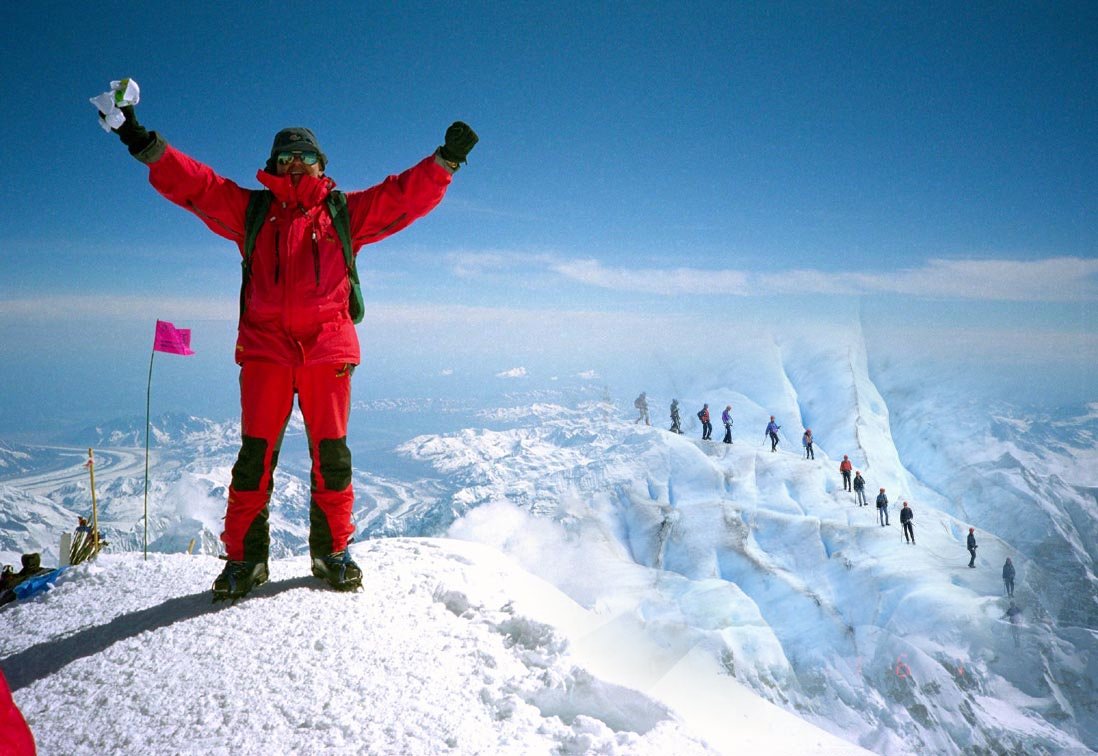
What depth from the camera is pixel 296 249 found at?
3.93m

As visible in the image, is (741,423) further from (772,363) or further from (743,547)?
(743,547)

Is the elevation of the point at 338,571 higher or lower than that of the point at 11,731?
lower

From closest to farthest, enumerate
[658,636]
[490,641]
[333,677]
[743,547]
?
1. [333,677]
2. [490,641]
3. [658,636]
4. [743,547]

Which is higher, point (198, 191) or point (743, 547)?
point (198, 191)

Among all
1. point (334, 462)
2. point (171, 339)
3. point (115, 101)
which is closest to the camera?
point (115, 101)

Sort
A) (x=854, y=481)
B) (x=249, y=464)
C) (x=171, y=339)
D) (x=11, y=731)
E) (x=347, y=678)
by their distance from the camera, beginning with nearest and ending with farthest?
(x=11, y=731) < (x=347, y=678) < (x=249, y=464) < (x=171, y=339) < (x=854, y=481)

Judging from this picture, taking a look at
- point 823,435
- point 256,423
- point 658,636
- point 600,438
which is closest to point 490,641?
point 658,636

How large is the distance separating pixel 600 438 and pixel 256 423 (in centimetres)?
4989

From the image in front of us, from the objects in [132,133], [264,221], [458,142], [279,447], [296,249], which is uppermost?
→ [458,142]

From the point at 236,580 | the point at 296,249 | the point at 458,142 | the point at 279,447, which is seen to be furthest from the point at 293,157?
the point at 236,580

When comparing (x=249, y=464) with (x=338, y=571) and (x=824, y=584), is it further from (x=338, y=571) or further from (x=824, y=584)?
(x=824, y=584)

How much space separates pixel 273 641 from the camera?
3211mm

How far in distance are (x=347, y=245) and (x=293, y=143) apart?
0.82 metres

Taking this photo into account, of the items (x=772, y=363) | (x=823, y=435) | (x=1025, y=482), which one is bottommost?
(x=1025, y=482)
